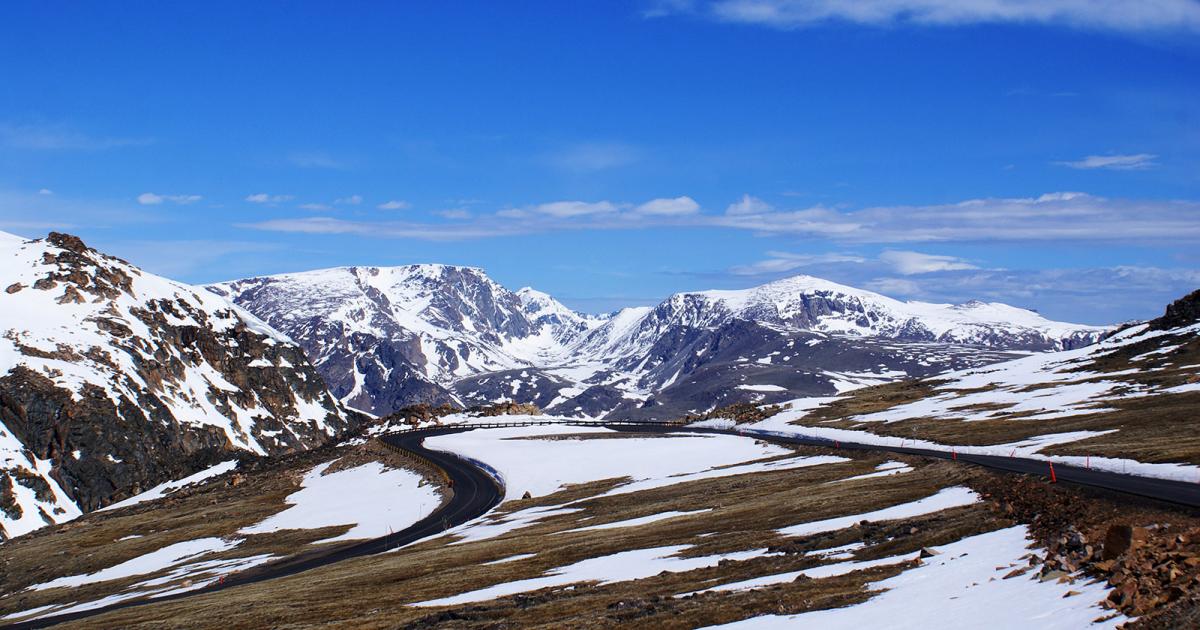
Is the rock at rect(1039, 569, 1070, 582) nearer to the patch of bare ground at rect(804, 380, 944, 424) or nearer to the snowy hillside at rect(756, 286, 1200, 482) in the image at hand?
the snowy hillside at rect(756, 286, 1200, 482)

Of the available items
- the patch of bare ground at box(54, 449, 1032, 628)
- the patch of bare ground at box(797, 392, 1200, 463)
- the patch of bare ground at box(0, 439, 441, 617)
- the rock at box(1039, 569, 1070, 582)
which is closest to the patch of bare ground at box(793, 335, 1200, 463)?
the patch of bare ground at box(797, 392, 1200, 463)

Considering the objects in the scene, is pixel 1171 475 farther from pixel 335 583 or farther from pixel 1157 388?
pixel 1157 388

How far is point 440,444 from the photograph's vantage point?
454 ft

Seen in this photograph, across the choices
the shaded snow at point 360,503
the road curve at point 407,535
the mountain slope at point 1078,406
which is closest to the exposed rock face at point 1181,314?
the mountain slope at point 1078,406

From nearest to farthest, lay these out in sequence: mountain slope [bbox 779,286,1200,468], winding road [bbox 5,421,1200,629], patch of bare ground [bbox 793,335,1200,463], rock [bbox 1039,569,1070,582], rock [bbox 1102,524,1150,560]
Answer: rock [bbox 1102,524,1150,560], rock [bbox 1039,569,1070,582], winding road [bbox 5,421,1200,629], patch of bare ground [bbox 793,335,1200,463], mountain slope [bbox 779,286,1200,468]

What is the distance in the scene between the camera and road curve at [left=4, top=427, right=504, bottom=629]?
6012cm

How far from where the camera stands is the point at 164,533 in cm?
Answer: 10081

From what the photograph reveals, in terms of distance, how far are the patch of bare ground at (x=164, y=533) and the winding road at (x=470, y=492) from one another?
658cm

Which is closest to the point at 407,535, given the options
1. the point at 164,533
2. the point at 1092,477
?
the point at 164,533

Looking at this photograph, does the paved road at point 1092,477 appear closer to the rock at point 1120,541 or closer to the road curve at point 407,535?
the rock at point 1120,541

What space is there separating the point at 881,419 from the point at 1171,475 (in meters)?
82.3

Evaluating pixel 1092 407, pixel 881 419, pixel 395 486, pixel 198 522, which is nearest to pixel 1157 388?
pixel 1092 407

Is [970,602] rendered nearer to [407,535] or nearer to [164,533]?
[407,535]

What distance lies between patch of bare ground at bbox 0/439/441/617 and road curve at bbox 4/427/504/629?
5.76 m
